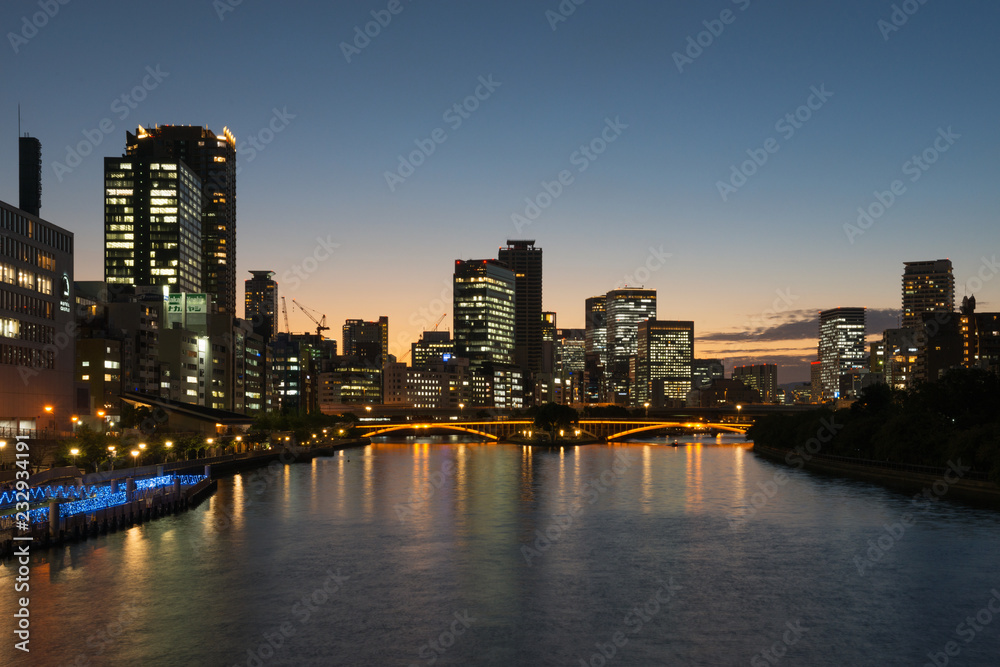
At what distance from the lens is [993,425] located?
78.4 meters

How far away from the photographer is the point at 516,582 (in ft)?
147

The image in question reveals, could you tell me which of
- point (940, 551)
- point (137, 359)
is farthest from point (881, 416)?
point (137, 359)

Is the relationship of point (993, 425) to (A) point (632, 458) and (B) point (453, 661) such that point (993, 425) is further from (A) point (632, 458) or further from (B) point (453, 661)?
(A) point (632, 458)

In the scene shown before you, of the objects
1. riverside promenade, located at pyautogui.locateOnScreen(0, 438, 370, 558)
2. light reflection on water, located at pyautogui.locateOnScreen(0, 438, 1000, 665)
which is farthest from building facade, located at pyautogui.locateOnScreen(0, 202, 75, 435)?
light reflection on water, located at pyautogui.locateOnScreen(0, 438, 1000, 665)

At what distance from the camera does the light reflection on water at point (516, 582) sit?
3412 cm

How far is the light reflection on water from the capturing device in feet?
112

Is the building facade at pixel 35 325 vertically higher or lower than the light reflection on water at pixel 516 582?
higher

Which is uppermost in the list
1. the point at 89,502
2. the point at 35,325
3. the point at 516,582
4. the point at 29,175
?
the point at 29,175

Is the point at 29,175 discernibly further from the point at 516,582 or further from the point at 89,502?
Result: the point at 516,582

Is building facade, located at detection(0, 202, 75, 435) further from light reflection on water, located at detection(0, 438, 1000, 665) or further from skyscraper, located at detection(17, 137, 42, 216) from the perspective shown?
skyscraper, located at detection(17, 137, 42, 216)

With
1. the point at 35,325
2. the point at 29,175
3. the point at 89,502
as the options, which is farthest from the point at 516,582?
the point at 29,175

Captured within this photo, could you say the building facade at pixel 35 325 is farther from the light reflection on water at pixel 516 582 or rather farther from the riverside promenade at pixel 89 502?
the light reflection on water at pixel 516 582

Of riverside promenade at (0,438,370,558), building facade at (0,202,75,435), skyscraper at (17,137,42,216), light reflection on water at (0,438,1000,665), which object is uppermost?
skyscraper at (17,137,42,216)

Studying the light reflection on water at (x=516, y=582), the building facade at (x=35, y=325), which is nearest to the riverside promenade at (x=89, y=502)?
the light reflection on water at (x=516, y=582)
